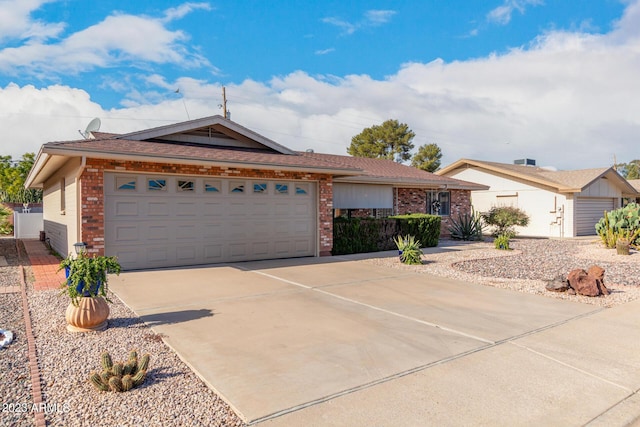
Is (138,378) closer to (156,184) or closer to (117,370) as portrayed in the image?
(117,370)

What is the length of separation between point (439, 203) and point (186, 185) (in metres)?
12.9

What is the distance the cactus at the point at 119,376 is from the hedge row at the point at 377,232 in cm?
928

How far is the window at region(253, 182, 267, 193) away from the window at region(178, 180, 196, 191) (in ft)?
5.47

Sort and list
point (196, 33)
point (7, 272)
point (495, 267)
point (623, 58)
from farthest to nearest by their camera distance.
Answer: point (623, 58), point (196, 33), point (495, 267), point (7, 272)

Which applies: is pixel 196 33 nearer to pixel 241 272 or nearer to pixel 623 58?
pixel 241 272

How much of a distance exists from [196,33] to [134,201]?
8.04 metres

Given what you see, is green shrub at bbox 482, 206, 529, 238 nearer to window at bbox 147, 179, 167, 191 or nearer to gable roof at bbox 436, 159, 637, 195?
gable roof at bbox 436, 159, 637, 195

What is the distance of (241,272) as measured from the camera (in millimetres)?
9031

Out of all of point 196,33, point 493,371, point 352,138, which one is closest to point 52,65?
point 196,33

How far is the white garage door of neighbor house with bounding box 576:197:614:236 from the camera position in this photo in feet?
68.1

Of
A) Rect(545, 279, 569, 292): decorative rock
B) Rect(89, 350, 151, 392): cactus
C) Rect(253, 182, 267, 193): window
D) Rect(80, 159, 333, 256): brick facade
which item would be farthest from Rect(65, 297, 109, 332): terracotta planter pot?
Rect(545, 279, 569, 292): decorative rock

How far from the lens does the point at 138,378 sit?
10.8 ft

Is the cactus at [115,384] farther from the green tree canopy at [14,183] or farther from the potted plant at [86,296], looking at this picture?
the green tree canopy at [14,183]

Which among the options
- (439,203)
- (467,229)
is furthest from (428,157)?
(467,229)
